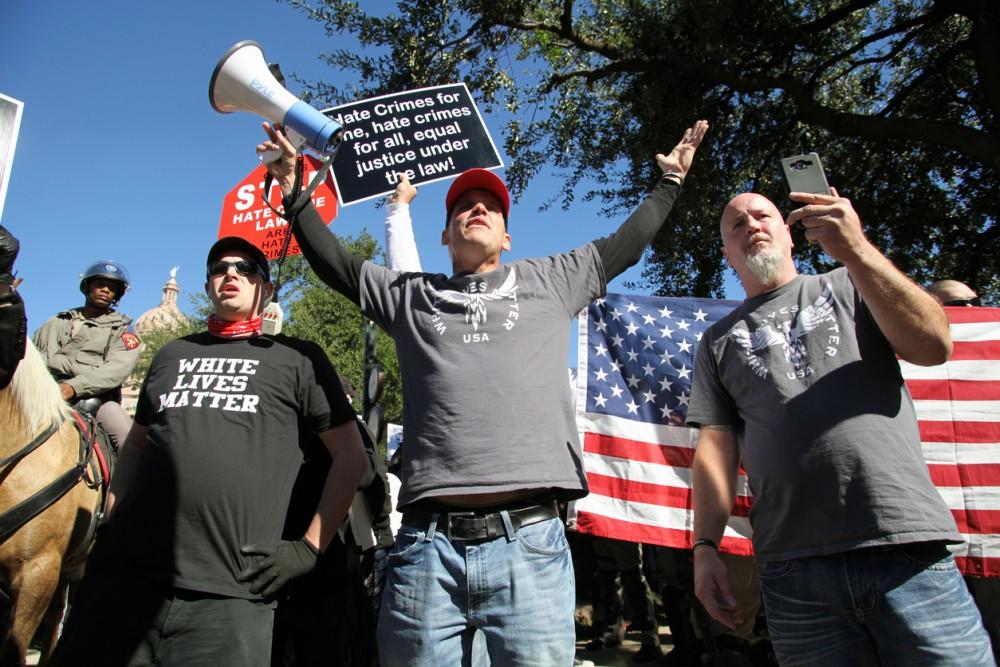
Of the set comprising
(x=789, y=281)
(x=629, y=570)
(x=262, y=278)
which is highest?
(x=262, y=278)

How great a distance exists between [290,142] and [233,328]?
81 centimetres

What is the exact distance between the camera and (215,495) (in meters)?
2.46

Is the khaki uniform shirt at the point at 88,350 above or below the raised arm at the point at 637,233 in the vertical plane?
above

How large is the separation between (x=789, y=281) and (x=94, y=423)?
16.4 feet

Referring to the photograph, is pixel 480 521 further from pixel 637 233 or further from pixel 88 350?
pixel 88 350

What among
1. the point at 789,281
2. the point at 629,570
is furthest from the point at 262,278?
the point at 629,570

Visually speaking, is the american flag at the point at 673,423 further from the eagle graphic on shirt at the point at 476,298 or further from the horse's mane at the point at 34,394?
the horse's mane at the point at 34,394

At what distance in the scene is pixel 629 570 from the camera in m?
7.08

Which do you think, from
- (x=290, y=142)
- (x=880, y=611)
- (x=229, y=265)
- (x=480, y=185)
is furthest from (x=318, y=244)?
(x=880, y=611)

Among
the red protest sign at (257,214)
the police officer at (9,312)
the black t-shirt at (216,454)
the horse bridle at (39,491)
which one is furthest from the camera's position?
the red protest sign at (257,214)

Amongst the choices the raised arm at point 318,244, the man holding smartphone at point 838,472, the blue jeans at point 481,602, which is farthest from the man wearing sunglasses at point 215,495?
the man holding smartphone at point 838,472

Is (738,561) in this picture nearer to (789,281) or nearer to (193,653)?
(789,281)

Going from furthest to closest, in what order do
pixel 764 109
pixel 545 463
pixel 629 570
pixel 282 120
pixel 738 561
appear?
pixel 764 109 < pixel 629 570 < pixel 738 561 < pixel 282 120 < pixel 545 463

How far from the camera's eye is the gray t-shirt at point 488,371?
219 centimetres
